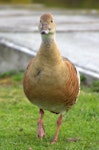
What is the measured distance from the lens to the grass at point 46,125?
20.3ft

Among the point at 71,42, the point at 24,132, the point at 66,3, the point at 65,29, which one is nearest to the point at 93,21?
the point at 65,29

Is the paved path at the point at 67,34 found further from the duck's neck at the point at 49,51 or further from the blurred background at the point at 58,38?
the duck's neck at the point at 49,51

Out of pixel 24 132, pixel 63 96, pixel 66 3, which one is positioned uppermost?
pixel 63 96

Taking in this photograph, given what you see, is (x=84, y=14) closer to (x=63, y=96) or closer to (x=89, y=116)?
(x=89, y=116)

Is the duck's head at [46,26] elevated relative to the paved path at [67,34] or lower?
elevated

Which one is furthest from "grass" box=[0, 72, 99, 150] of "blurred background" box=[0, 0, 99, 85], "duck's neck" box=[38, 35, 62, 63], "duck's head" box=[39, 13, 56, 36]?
"blurred background" box=[0, 0, 99, 85]

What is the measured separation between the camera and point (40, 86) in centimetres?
582

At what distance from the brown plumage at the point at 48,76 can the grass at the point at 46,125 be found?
499 mm

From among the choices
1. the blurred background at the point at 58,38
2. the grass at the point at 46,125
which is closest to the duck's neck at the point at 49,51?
the grass at the point at 46,125

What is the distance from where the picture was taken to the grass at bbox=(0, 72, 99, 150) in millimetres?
6180

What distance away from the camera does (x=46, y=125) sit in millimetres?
7242

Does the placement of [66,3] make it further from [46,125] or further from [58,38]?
[46,125]

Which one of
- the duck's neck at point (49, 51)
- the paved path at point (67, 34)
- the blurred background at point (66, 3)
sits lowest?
the blurred background at point (66, 3)

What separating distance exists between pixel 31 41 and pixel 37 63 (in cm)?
719
